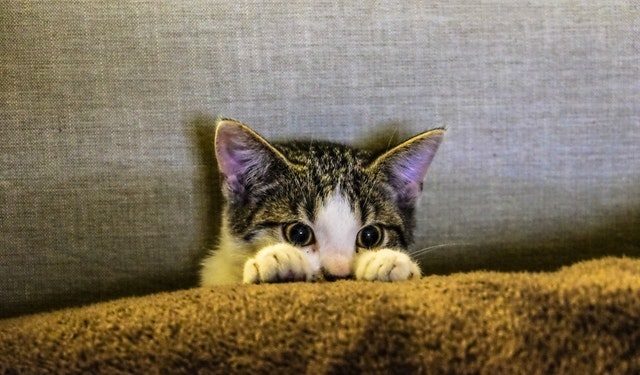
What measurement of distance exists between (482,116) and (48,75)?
0.90 meters

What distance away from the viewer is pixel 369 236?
47.2 inches

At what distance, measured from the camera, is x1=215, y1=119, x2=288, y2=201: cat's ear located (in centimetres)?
117

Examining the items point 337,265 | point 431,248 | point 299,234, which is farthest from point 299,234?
A: point 431,248

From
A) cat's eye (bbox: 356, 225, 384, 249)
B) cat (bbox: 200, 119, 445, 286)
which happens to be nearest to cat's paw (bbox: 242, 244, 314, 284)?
cat (bbox: 200, 119, 445, 286)

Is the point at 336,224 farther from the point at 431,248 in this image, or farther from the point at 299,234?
the point at 431,248

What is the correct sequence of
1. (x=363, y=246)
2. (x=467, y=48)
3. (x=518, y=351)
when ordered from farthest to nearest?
(x=467, y=48), (x=363, y=246), (x=518, y=351)

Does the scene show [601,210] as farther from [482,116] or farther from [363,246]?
[363,246]

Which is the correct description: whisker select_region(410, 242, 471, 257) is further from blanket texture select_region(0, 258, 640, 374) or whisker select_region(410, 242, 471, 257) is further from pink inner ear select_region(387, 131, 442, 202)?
blanket texture select_region(0, 258, 640, 374)

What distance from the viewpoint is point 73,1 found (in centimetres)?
122

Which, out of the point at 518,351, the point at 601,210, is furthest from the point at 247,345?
the point at 601,210

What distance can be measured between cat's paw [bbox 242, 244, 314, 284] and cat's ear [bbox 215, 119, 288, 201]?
0.74 ft

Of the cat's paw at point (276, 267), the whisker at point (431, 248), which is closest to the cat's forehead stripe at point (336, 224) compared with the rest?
the cat's paw at point (276, 267)

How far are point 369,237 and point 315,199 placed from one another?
5.2 inches

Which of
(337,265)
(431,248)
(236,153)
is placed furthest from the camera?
(431,248)
